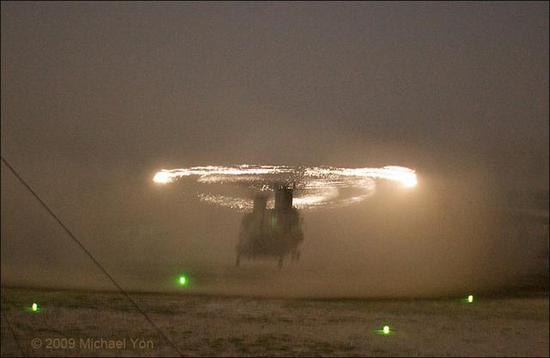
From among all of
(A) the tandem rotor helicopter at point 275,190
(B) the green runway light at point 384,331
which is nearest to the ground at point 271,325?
(B) the green runway light at point 384,331

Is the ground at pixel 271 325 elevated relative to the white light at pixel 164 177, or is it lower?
lower

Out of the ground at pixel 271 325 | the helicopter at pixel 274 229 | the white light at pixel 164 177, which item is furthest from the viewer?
the ground at pixel 271 325

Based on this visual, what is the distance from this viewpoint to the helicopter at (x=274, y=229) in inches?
460

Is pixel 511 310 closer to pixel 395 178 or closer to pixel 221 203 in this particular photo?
pixel 395 178

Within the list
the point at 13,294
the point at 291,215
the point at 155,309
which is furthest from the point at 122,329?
the point at 291,215

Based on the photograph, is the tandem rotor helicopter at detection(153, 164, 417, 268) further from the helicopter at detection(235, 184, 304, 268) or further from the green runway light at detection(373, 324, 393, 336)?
the green runway light at detection(373, 324, 393, 336)

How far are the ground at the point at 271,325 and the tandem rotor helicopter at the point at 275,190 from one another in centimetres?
584

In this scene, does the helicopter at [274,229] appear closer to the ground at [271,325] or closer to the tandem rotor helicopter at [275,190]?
the tandem rotor helicopter at [275,190]

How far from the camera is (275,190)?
1234cm

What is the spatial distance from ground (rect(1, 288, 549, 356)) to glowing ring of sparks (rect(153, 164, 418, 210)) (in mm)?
5887

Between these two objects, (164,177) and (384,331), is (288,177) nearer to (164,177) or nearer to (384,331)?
(164,177)

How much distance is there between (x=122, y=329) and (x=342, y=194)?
9.72 meters

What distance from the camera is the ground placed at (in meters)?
18.2

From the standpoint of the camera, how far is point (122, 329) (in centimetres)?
1969
